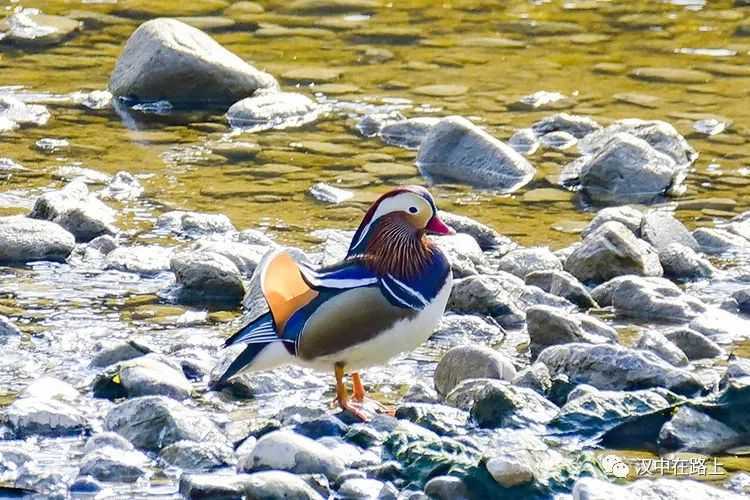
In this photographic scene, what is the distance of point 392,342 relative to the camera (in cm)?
600

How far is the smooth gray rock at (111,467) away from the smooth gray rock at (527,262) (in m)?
2.91

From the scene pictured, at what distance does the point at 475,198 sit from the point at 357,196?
0.70m

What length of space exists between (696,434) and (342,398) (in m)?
1.31

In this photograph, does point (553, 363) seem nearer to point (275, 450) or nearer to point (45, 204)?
point (275, 450)

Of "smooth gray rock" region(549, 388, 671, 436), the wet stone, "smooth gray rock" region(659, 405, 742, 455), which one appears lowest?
the wet stone

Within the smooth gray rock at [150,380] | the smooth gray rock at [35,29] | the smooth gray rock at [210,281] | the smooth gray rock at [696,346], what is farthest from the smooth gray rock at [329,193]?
the smooth gray rock at [35,29]

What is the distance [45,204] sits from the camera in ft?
28.5

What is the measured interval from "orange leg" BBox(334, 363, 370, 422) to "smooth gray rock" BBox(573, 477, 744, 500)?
107 centimetres

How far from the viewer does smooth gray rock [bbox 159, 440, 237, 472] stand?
5656 mm

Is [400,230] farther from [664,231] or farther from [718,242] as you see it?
[718,242]

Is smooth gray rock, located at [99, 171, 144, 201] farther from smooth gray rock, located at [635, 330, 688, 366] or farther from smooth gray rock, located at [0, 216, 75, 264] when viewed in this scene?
smooth gray rock, located at [635, 330, 688, 366]

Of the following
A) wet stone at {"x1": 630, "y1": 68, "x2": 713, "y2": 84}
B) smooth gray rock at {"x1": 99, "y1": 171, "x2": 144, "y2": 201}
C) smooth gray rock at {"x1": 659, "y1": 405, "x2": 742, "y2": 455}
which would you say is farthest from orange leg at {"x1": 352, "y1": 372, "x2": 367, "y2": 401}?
wet stone at {"x1": 630, "y1": 68, "x2": 713, "y2": 84}

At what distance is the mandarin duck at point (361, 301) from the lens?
596cm

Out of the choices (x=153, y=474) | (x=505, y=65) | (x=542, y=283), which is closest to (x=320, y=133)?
(x=505, y=65)
